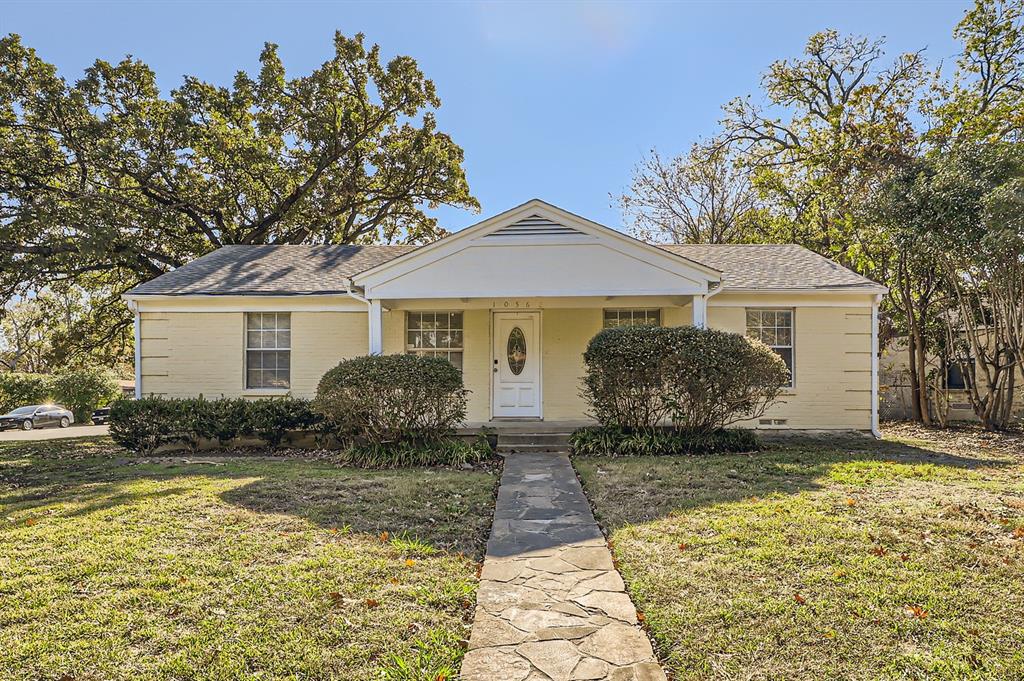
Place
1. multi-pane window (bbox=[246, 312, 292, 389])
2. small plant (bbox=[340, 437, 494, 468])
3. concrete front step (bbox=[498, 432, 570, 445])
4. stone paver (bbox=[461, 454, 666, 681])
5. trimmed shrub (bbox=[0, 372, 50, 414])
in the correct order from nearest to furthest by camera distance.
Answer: stone paver (bbox=[461, 454, 666, 681])
small plant (bbox=[340, 437, 494, 468])
concrete front step (bbox=[498, 432, 570, 445])
multi-pane window (bbox=[246, 312, 292, 389])
trimmed shrub (bbox=[0, 372, 50, 414])

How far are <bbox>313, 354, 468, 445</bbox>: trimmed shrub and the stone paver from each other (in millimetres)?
3212

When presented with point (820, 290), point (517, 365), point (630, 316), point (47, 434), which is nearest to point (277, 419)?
point (517, 365)

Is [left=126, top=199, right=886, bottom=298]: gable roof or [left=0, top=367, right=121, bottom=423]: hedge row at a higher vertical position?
[left=126, top=199, right=886, bottom=298]: gable roof

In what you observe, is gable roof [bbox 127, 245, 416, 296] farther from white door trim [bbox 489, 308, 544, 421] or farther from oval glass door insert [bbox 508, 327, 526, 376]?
oval glass door insert [bbox 508, 327, 526, 376]

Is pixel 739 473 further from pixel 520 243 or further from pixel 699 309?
pixel 520 243

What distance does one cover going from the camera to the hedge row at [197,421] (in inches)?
404

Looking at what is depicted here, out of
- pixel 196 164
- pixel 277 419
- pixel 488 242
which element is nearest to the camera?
pixel 488 242

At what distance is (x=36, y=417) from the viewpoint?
23.0 metres

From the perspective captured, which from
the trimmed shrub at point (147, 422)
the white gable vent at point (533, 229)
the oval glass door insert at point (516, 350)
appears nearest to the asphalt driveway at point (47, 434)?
the trimmed shrub at point (147, 422)

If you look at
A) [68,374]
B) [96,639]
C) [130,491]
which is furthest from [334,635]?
[68,374]

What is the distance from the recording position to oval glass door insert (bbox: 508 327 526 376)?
11.8 metres

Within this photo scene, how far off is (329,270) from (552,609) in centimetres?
1060

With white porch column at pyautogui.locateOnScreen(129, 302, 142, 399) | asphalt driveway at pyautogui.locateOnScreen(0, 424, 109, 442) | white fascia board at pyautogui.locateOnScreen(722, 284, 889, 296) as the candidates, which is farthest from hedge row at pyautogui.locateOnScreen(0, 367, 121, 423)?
white fascia board at pyautogui.locateOnScreen(722, 284, 889, 296)

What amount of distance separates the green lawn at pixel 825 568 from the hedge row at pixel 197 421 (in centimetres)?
650
